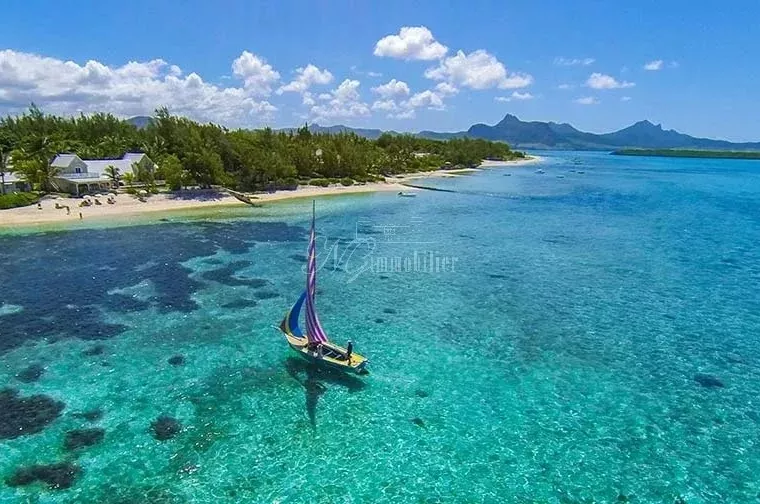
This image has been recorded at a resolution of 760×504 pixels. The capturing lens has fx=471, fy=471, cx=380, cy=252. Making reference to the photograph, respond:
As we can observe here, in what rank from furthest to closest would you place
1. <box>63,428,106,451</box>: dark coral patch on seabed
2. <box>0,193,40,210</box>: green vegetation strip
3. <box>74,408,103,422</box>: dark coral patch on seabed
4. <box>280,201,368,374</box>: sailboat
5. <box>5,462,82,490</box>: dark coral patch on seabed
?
<box>0,193,40,210</box>: green vegetation strip → <box>280,201,368,374</box>: sailboat → <box>74,408,103,422</box>: dark coral patch on seabed → <box>63,428,106,451</box>: dark coral patch on seabed → <box>5,462,82,490</box>: dark coral patch on seabed

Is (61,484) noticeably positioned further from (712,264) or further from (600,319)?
(712,264)

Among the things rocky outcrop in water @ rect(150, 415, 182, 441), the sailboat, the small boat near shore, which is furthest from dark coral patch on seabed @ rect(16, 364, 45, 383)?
the small boat near shore

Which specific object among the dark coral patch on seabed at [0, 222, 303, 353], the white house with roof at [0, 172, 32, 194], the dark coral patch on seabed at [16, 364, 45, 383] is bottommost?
the dark coral patch on seabed at [16, 364, 45, 383]

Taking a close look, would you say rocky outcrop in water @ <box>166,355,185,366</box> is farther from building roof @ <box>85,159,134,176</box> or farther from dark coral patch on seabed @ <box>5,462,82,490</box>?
building roof @ <box>85,159,134,176</box>

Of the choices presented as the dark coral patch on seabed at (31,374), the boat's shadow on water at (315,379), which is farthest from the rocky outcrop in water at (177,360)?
the dark coral patch on seabed at (31,374)

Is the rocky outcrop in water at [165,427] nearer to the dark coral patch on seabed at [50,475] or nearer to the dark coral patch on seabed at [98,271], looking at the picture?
the dark coral patch on seabed at [50,475]

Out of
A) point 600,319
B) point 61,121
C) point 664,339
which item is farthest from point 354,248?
point 61,121

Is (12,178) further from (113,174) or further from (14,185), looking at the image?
(113,174)
